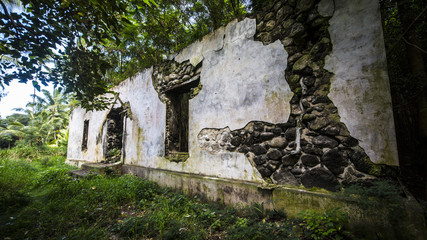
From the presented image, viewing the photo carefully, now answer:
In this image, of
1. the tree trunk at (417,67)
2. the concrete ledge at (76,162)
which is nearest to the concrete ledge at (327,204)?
the tree trunk at (417,67)

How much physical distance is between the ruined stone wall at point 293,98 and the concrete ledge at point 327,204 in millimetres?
167

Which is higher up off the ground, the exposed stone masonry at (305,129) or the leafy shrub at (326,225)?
the exposed stone masonry at (305,129)

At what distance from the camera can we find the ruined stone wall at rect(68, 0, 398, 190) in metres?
2.08

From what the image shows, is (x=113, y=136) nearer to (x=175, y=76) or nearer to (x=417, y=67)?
(x=175, y=76)

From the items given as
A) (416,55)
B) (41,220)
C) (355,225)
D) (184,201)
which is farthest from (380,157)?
(41,220)

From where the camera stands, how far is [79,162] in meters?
8.62

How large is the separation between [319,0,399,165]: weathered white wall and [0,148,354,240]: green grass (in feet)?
3.40

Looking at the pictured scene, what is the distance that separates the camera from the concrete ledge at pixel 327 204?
1649 millimetres

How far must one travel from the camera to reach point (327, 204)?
2.15 metres

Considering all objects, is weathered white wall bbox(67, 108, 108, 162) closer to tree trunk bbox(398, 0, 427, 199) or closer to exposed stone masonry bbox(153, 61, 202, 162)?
exposed stone masonry bbox(153, 61, 202, 162)

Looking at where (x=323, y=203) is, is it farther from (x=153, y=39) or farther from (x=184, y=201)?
(x=153, y=39)

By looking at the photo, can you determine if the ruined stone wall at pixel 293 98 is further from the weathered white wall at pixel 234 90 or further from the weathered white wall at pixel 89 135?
the weathered white wall at pixel 89 135

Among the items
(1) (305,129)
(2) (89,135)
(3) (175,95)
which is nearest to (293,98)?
(1) (305,129)

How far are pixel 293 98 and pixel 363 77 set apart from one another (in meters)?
0.80
